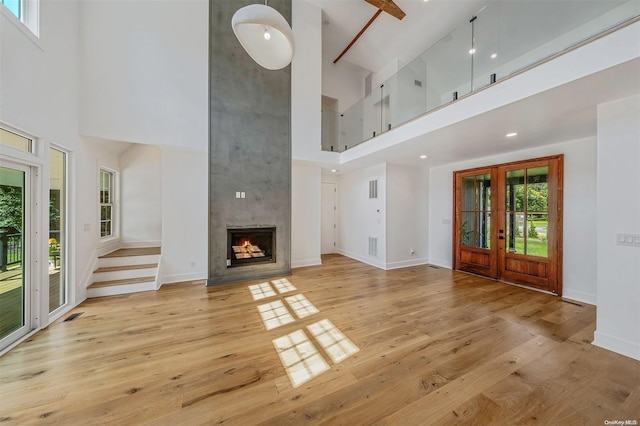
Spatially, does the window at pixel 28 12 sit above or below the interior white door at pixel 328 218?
above

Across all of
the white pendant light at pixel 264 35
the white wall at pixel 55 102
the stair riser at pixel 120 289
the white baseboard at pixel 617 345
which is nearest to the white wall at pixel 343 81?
the white wall at pixel 55 102

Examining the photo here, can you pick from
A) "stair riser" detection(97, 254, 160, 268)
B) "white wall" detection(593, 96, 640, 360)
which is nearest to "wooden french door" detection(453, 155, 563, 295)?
"white wall" detection(593, 96, 640, 360)

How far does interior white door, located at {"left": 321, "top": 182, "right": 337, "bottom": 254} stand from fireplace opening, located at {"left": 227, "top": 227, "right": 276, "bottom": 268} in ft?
8.75

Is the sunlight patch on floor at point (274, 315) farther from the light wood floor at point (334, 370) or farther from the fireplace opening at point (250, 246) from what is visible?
the fireplace opening at point (250, 246)

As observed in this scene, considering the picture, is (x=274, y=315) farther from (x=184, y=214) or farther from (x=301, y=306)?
(x=184, y=214)

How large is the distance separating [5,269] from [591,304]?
7620 millimetres

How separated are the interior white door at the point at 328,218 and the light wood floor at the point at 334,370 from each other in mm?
3962

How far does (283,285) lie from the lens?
4398 mm

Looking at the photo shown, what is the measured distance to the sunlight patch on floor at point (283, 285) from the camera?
414cm

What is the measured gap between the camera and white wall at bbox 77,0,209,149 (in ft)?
12.1

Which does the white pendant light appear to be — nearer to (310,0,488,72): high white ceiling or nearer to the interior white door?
(310,0,488,72): high white ceiling

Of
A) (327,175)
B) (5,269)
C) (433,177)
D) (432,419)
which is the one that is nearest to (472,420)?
(432,419)

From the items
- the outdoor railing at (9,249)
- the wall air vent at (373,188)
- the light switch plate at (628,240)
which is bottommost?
the outdoor railing at (9,249)

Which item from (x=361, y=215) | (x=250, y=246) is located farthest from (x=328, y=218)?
(x=250, y=246)
